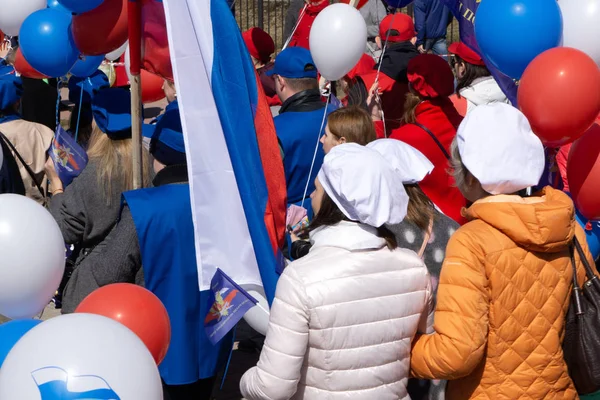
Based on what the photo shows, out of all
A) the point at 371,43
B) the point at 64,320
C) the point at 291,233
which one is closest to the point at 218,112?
the point at 291,233

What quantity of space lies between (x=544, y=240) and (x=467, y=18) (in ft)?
6.47

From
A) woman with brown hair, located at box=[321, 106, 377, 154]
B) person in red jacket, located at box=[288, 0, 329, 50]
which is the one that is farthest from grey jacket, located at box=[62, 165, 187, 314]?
person in red jacket, located at box=[288, 0, 329, 50]

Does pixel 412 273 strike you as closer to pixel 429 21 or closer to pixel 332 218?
pixel 332 218

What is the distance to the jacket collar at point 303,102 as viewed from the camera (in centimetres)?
521

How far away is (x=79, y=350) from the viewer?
2078 mm

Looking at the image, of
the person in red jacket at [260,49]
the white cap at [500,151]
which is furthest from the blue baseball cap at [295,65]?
the white cap at [500,151]

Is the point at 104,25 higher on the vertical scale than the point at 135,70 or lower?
higher

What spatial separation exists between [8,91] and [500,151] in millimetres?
3768

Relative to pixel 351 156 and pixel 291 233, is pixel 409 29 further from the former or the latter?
pixel 351 156

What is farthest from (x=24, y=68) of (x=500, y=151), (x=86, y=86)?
(x=500, y=151)

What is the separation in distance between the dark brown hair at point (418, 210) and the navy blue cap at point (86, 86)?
249 centimetres

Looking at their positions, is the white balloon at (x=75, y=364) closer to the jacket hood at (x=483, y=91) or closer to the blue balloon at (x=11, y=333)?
the blue balloon at (x=11, y=333)

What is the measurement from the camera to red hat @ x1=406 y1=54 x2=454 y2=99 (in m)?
4.71

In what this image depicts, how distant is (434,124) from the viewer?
4.69 meters
